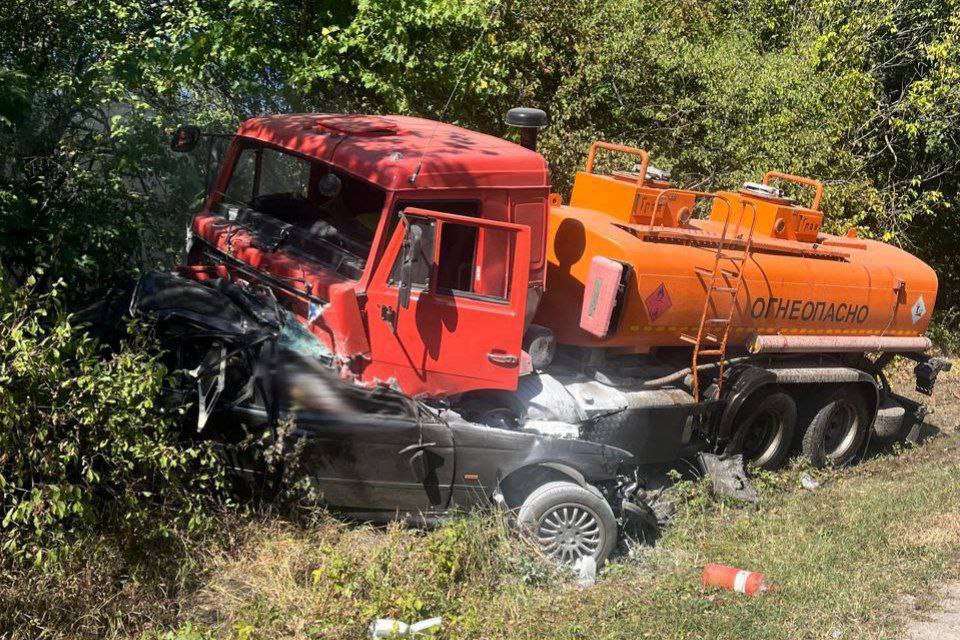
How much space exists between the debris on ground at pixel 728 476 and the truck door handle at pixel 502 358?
7.76ft

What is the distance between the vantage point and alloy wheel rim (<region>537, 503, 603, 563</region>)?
630 cm

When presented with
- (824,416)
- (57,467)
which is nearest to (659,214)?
(824,416)

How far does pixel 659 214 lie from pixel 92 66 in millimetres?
5140

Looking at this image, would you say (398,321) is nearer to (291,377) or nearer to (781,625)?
(291,377)

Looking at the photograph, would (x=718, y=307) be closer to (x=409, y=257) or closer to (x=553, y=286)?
(x=553, y=286)

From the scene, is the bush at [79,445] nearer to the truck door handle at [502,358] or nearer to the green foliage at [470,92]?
the green foliage at [470,92]

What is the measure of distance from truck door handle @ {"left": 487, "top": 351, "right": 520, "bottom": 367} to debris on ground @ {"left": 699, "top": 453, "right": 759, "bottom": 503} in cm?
236

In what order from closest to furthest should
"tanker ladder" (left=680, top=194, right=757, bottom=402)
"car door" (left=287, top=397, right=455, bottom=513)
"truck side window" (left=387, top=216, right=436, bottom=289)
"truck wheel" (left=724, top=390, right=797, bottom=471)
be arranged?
"car door" (left=287, top=397, right=455, bottom=513), "truck side window" (left=387, top=216, right=436, bottom=289), "tanker ladder" (left=680, top=194, right=757, bottom=402), "truck wheel" (left=724, top=390, right=797, bottom=471)

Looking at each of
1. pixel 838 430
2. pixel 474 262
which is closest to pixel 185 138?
pixel 474 262

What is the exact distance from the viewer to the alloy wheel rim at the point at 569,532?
6304 mm

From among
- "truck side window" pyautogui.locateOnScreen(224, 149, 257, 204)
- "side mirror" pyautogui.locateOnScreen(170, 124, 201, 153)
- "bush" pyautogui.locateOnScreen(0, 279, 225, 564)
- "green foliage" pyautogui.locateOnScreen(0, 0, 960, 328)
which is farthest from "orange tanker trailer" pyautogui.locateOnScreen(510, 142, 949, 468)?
"green foliage" pyautogui.locateOnScreen(0, 0, 960, 328)

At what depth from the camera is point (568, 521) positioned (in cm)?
637

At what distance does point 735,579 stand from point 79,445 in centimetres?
396

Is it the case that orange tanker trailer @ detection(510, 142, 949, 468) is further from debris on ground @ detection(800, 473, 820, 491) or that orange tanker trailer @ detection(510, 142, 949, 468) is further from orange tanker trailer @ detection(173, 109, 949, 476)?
debris on ground @ detection(800, 473, 820, 491)
